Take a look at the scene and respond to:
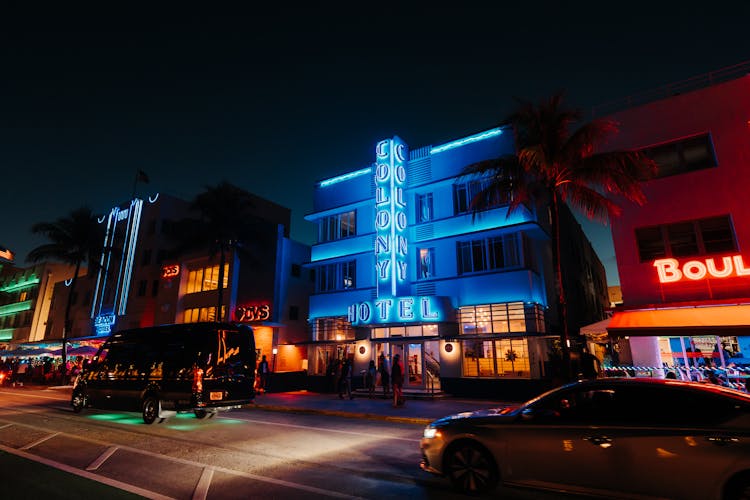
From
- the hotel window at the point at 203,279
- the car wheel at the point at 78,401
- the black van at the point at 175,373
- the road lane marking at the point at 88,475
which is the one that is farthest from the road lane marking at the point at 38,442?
the hotel window at the point at 203,279

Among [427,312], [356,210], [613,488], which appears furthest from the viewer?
[356,210]

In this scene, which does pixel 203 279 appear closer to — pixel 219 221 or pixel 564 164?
pixel 219 221

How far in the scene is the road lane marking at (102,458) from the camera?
24.8 feet

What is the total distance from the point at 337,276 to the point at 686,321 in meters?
19.0

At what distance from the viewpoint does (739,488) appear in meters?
4.71

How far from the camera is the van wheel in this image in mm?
12984

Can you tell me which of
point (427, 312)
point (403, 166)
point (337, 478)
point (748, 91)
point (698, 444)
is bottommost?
A: point (337, 478)

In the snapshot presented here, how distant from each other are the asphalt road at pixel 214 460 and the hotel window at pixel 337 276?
44.3 feet

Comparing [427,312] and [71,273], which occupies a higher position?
[71,273]

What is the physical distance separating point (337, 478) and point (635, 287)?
13.4m

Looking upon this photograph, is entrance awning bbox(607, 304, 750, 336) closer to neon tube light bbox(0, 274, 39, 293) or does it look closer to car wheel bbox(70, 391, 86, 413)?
car wheel bbox(70, 391, 86, 413)

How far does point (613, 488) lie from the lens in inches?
207

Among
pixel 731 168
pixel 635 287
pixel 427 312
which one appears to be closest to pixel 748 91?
pixel 731 168

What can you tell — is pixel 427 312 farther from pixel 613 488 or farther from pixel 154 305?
pixel 154 305
